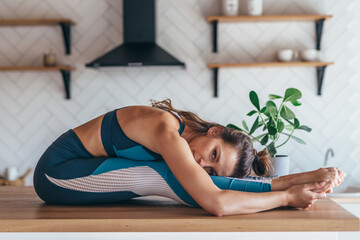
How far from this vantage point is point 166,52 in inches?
125

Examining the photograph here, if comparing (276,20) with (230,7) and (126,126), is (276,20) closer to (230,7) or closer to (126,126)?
(230,7)

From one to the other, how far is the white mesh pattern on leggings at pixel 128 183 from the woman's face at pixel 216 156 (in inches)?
6.4

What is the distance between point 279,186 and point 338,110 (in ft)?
6.95

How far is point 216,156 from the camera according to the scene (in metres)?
1.50

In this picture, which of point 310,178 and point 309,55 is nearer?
point 310,178

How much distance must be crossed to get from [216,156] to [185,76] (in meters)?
1.97

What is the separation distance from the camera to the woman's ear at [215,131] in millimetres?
1557

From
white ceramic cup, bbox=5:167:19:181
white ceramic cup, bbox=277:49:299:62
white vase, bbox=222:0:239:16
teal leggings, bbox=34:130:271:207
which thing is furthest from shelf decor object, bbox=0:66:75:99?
teal leggings, bbox=34:130:271:207

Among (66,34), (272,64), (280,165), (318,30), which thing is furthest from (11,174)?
(318,30)

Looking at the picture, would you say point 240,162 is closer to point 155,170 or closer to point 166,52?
point 155,170

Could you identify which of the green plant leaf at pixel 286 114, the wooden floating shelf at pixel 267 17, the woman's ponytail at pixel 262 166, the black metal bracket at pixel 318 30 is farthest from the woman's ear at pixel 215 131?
the black metal bracket at pixel 318 30

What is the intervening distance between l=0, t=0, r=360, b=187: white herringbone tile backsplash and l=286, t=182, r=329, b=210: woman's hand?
1.98 m

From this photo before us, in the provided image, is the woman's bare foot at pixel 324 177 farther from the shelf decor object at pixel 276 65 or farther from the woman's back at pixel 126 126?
the shelf decor object at pixel 276 65

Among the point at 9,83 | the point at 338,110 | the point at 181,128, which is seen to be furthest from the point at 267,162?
the point at 9,83
